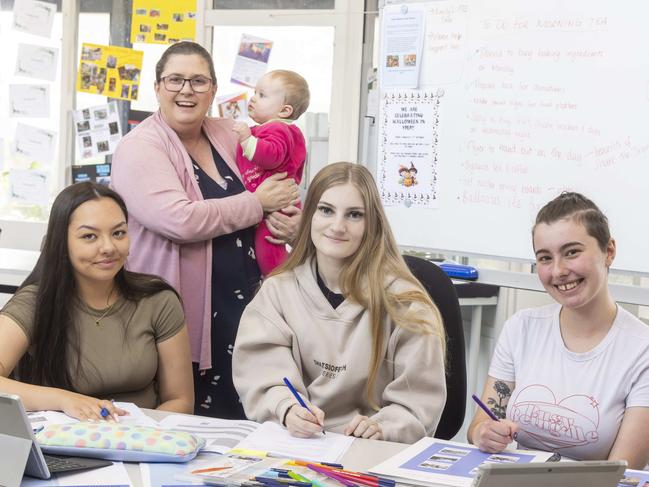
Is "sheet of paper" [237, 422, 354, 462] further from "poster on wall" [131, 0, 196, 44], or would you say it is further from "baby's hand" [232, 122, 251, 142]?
"poster on wall" [131, 0, 196, 44]

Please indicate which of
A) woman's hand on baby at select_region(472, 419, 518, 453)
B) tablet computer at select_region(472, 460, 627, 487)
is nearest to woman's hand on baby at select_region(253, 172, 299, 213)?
woman's hand on baby at select_region(472, 419, 518, 453)

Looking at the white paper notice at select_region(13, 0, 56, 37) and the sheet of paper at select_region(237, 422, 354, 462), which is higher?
the white paper notice at select_region(13, 0, 56, 37)

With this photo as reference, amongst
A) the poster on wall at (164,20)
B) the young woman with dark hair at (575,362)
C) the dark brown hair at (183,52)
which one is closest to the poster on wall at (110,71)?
the poster on wall at (164,20)

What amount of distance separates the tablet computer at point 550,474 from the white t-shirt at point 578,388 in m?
0.53

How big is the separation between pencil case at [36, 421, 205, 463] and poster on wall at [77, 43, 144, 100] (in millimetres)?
2891

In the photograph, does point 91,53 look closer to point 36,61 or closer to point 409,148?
point 36,61

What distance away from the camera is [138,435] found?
141 centimetres

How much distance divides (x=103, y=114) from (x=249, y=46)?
805 mm

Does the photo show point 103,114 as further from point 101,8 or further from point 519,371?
point 519,371

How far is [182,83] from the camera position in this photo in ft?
7.29

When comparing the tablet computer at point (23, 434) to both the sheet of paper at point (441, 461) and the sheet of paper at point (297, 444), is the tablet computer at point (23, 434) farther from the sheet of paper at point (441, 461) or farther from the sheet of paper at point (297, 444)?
the sheet of paper at point (441, 461)

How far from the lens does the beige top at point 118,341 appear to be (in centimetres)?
190

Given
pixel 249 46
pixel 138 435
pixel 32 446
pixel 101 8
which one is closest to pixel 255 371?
pixel 138 435

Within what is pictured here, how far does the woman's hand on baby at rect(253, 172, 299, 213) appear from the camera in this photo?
2.28 meters
